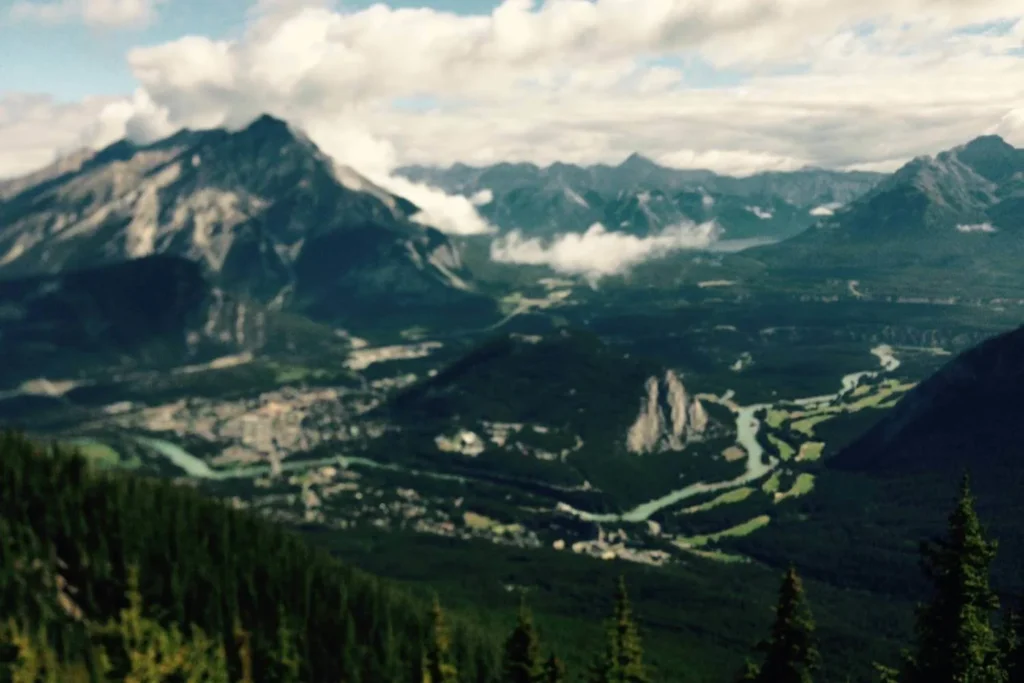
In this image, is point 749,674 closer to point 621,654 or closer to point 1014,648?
point 621,654

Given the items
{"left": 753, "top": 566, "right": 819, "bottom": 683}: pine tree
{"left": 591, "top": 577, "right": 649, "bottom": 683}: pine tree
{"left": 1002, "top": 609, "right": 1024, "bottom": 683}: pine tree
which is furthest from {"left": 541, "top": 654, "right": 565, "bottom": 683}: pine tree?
{"left": 1002, "top": 609, "right": 1024, "bottom": 683}: pine tree

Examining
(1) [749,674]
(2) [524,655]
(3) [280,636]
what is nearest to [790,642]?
(1) [749,674]

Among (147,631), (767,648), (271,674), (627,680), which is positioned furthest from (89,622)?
(767,648)

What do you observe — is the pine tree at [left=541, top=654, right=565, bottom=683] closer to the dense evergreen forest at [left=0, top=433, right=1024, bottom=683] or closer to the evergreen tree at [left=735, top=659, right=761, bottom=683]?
the dense evergreen forest at [left=0, top=433, right=1024, bottom=683]

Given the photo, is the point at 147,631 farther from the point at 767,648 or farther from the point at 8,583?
the point at 767,648

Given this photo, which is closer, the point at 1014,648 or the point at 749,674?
the point at 749,674

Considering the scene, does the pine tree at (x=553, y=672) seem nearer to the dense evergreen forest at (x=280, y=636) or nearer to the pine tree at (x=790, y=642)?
the dense evergreen forest at (x=280, y=636)
